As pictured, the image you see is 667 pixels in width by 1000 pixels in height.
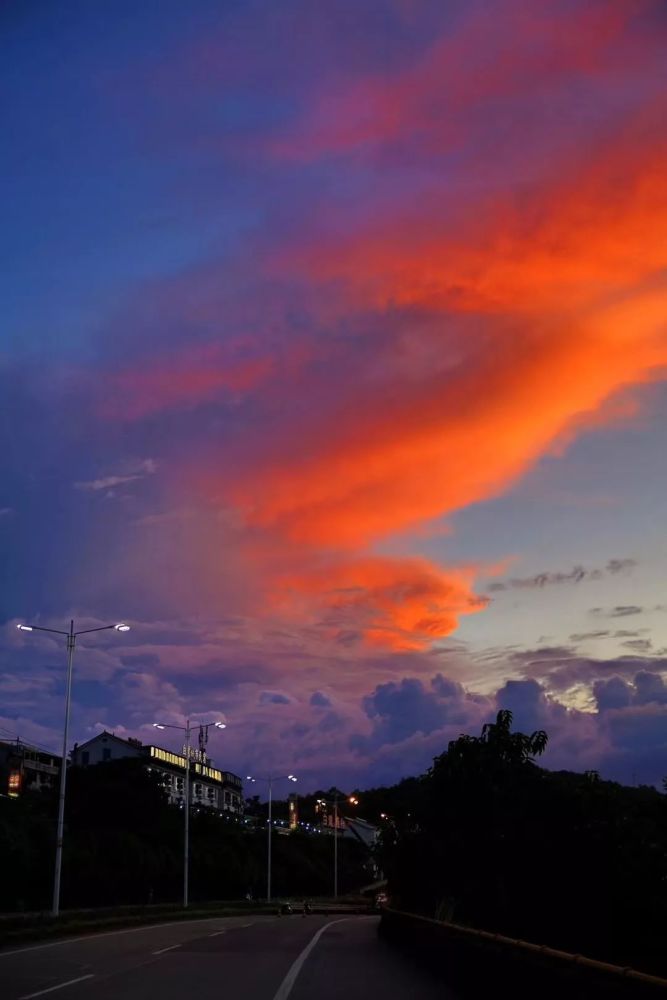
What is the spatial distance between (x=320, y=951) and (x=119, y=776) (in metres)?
71.5

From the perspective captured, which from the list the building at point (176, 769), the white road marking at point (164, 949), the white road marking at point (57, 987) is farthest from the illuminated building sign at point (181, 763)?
the white road marking at point (57, 987)

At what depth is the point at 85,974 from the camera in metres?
18.4

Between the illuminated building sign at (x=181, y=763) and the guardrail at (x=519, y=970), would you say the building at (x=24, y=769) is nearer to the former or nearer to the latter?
the illuminated building sign at (x=181, y=763)

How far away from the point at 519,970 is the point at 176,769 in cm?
13483

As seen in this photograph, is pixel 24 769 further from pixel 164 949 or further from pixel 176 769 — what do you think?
pixel 164 949

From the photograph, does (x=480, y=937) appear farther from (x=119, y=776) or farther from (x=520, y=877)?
(x=119, y=776)

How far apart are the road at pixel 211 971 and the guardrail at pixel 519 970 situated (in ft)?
1.59

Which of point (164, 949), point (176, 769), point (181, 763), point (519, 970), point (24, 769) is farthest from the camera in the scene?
point (181, 763)

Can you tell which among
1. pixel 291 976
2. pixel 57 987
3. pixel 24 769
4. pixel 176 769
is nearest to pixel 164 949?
pixel 291 976

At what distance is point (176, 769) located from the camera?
141 metres

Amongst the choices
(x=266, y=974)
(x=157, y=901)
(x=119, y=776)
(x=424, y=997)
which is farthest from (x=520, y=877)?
(x=119, y=776)

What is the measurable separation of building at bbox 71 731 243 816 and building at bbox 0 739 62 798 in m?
4.27

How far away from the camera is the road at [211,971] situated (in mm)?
15258

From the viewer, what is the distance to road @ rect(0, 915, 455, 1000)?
15258 mm
